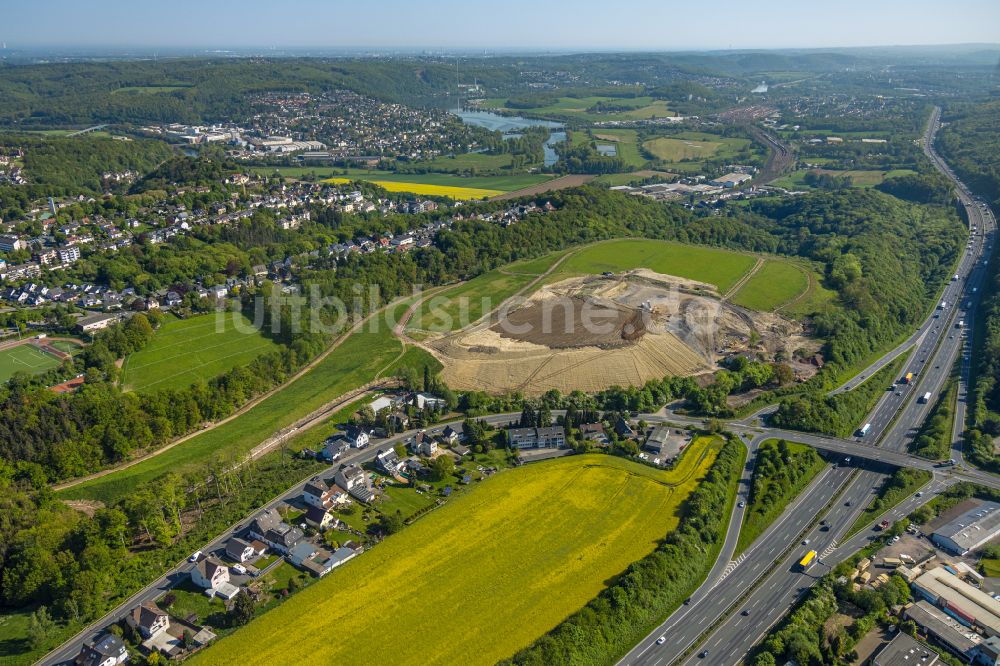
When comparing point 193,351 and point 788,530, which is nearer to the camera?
point 788,530

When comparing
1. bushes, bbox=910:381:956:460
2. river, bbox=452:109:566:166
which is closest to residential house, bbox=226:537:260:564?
bushes, bbox=910:381:956:460

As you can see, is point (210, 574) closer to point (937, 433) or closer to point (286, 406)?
point (286, 406)

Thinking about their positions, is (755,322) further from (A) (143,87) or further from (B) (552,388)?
(A) (143,87)

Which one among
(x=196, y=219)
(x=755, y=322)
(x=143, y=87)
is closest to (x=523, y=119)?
(x=143, y=87)

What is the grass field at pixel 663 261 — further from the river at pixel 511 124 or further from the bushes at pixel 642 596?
the river at pixel 511 124

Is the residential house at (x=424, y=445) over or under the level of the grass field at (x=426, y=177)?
under

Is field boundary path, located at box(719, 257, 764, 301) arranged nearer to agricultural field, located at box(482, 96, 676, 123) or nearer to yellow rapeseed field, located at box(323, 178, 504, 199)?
yellow rapeseed field, located at box(323, 178, 504, 199)

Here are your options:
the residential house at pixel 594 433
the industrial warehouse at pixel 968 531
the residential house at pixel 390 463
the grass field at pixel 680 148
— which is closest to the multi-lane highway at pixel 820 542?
the industrial warehouse at pixel 968 531

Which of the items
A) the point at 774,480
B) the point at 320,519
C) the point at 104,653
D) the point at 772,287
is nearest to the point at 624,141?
the point at 772,287
